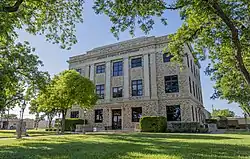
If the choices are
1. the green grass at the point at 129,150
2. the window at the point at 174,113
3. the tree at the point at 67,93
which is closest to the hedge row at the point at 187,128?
the window at the point at 174,113

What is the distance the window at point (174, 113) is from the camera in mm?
24686

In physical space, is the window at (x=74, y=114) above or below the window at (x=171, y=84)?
below

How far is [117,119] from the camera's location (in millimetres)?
28734

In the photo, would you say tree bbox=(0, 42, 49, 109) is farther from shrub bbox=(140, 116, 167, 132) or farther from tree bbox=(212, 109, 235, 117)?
tree bbox=(212, 109, 235, 117)

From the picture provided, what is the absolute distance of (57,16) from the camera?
12.1 metres

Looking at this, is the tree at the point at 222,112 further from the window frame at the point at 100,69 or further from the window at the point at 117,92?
the window frame at the point at 100,69

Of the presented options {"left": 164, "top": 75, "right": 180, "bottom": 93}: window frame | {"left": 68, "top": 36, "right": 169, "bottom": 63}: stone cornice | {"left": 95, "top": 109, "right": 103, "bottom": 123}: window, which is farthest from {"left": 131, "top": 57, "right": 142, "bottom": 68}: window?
{"left": 95, "top": 109, "right": 103, "bottom": 123}: window

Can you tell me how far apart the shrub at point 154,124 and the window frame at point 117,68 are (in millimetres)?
9193

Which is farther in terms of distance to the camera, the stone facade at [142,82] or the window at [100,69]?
the window at [100,69]

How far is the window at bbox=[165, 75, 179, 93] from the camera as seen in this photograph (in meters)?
25.5

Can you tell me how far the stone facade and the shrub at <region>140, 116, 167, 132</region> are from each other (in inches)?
120

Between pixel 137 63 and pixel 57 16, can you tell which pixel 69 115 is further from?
pixel 57 16

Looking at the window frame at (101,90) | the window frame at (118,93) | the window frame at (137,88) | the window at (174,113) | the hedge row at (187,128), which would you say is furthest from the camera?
the window frame at (101,90)

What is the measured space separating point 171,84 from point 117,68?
8623 mm
